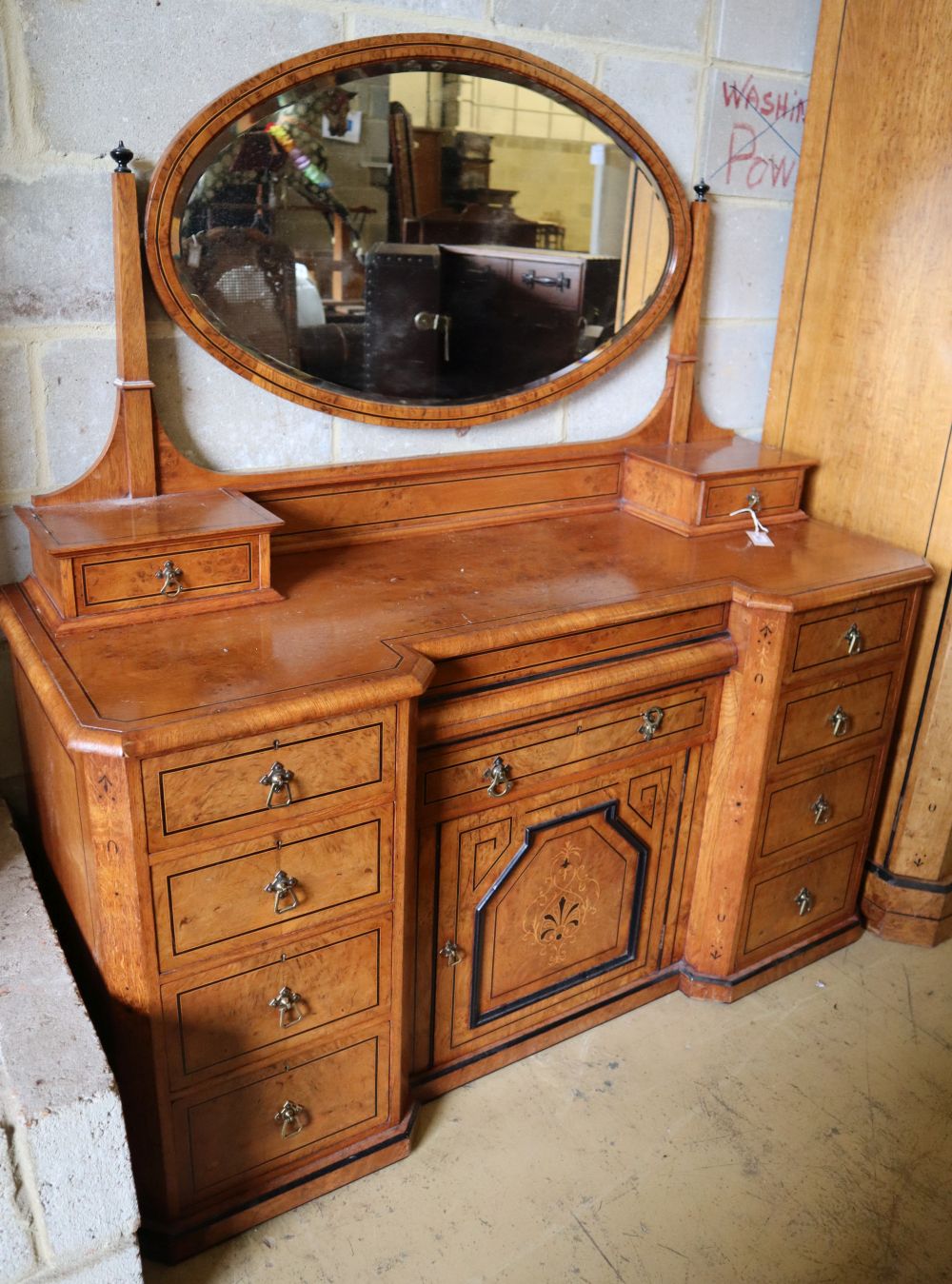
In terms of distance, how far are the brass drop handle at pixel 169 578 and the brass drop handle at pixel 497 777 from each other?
0.59m

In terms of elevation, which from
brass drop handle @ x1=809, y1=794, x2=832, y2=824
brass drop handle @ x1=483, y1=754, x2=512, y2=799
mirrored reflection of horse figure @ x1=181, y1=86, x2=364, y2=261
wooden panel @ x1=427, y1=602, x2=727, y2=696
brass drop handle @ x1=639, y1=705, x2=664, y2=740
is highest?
mirrored reflection of horse figure @ x1=181, y1=86, x2=364, y2=261

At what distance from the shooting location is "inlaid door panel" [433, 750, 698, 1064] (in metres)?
1.92

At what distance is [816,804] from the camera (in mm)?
2266

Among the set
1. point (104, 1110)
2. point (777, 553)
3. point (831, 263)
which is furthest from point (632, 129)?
point (104, 1110)

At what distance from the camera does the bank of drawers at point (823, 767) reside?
82.7 inches

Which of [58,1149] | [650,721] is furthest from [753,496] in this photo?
[58,1149]

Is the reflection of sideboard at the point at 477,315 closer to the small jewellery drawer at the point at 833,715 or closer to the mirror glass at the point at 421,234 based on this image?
the mirror glass at the point at 421,234

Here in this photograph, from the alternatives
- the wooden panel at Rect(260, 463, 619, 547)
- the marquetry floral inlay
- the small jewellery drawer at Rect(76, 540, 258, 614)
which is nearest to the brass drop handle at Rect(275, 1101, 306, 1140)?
the marquetry floral inlay

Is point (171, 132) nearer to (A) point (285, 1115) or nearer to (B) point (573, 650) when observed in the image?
(B) point (573, 650)

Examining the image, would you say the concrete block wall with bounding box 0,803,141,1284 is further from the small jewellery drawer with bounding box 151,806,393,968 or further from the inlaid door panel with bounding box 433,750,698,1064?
the inlaid door panel with bounding box 433,750,698,1064

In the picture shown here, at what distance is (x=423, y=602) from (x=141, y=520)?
480 millimetres

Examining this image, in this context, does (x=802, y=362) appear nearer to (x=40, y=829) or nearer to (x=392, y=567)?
(x=392, y=567)

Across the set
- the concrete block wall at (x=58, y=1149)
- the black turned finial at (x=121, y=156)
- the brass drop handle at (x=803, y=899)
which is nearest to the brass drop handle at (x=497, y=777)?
the concrete block wall at (x=58, y=1149)

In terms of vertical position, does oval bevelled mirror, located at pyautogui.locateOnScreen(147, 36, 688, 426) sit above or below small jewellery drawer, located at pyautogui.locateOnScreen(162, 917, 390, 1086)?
above
